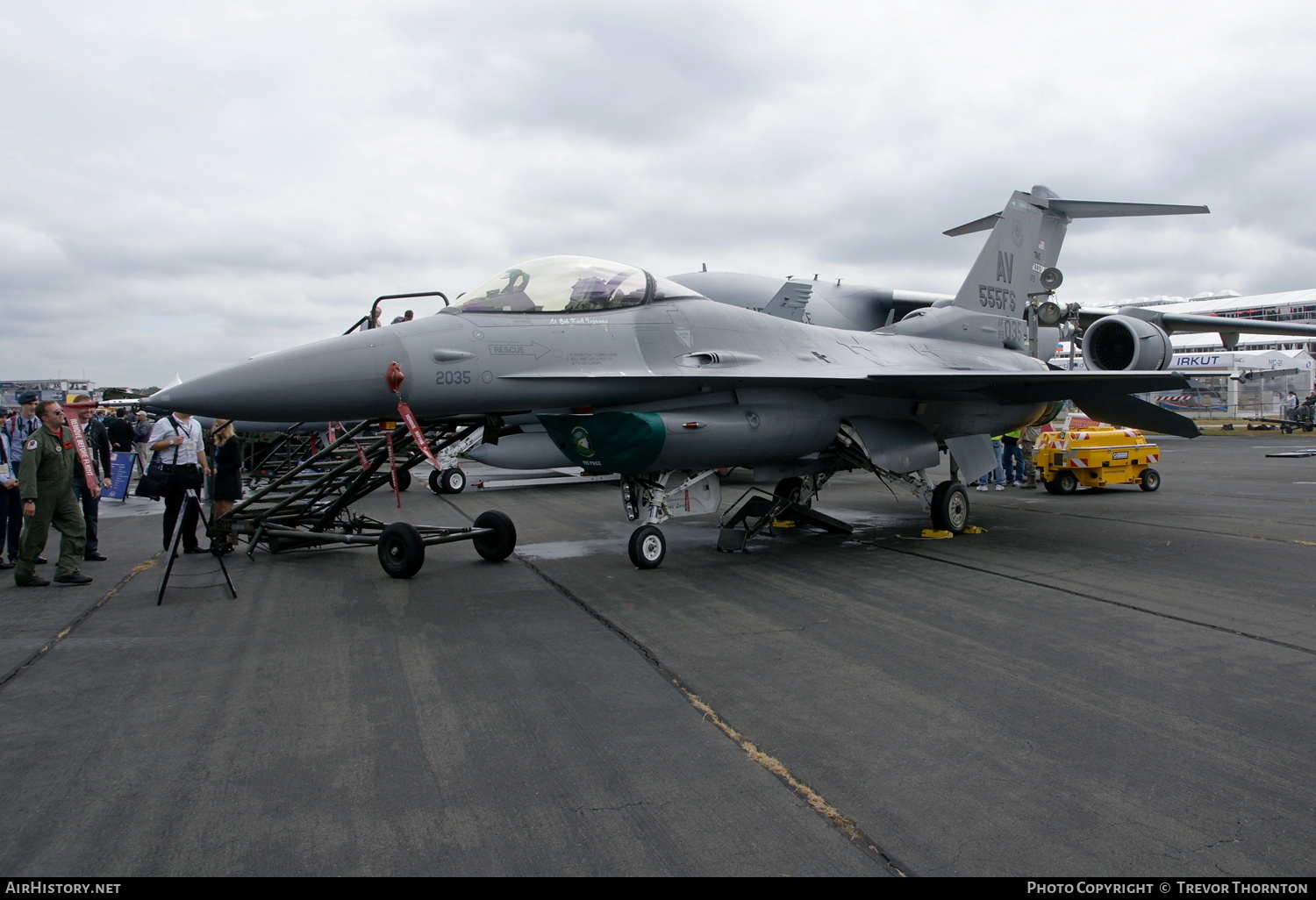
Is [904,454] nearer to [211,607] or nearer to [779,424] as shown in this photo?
[779,424]

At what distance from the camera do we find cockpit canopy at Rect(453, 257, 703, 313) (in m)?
7.00

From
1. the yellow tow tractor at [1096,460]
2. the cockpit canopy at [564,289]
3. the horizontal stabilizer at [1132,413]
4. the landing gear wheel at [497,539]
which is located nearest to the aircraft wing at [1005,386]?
the horizontal stabilizer at [1132,413]

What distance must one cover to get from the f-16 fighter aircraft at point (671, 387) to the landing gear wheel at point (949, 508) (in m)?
0.02

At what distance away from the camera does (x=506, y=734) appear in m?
3.60

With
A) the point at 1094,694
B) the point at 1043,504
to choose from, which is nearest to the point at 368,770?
the point at 1094,694

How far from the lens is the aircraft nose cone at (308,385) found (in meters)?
5.72

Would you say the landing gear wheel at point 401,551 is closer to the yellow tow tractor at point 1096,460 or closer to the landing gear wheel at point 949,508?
the landing gear wheel at point 949,508

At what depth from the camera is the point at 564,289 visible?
7.22 m

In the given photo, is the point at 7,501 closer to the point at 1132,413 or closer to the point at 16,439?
the point at 16,439

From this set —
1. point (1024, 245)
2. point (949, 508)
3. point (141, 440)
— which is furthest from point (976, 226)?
point (141, 440)

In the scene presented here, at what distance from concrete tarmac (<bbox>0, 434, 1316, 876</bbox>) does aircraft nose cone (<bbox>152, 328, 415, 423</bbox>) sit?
1561mm

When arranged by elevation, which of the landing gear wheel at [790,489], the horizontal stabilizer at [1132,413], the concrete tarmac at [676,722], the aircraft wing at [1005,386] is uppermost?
the aircraft wing at [1005,386]

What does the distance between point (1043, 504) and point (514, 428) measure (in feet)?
28.2

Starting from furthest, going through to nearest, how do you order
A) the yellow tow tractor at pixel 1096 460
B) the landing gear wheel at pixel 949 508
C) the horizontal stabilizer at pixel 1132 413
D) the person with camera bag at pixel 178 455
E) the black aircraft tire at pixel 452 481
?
the black aircraft tire at pixel 452 481
the yellow tow tractor at pixel 1096 460
the horizontal stabilizer at pixel 1132 413
the landing gear wheel at pixel 949 508
the person with camera bag at pixel 178 455
